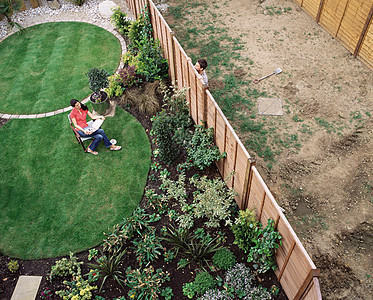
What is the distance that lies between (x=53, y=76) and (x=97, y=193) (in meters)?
5.28

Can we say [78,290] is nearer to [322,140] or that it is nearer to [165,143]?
[165,143]

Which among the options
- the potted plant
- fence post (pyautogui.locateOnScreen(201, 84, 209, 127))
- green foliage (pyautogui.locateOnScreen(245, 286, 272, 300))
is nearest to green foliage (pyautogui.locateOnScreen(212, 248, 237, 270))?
green foliage (pyautogui.locateOnScreen(245, 286, 272, 300))

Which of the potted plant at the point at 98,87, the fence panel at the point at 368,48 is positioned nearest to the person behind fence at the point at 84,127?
the potted plant at the point at 98,87

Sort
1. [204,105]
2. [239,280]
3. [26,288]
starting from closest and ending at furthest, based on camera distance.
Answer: [239,280]
[26,288]
[204,105]

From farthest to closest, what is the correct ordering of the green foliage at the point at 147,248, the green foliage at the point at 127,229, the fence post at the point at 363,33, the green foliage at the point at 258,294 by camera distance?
the fence post at the point at 363,33, the green foliage at the point at 127,229, the green foliage at the point at 147,248, the green foliage at the point at 258,294

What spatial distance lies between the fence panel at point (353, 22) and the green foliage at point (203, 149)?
6710mm

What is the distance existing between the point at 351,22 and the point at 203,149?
24.1ft

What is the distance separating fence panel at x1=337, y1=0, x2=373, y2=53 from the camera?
394 inches

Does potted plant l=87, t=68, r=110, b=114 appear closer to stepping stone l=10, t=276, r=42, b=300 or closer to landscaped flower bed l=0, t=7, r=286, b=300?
landscaped flower bed l=0, t=7, r=286, b=300

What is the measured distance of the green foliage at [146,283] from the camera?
18.7 feet

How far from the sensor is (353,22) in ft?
34.6

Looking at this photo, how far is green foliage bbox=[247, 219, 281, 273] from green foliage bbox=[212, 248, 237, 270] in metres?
0.32

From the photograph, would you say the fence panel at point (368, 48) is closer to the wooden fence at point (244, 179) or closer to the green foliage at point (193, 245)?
the wooden fence at point (244, 179)

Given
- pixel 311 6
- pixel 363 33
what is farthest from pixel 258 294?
pixel 311 6
